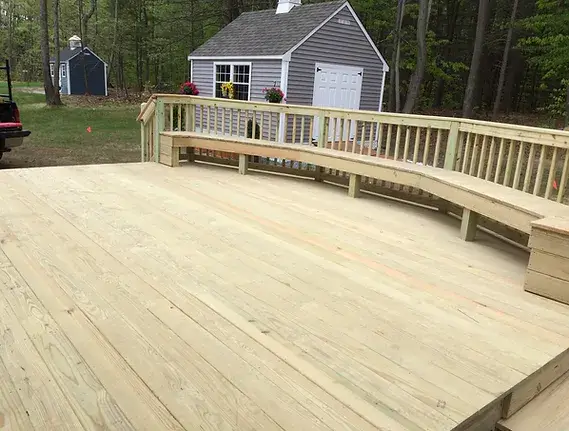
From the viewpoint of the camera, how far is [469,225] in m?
3.82

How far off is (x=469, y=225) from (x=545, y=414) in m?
2.10

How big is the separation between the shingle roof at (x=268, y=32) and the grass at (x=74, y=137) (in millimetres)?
3321

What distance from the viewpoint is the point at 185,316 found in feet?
7.47

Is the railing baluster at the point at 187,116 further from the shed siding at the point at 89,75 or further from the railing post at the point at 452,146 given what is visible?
the shed siding at the point at 89,75

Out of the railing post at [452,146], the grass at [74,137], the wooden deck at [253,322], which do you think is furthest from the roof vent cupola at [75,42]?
the railing post at [452,146]

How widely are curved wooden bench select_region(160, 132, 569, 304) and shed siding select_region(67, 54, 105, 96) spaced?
23.2 metres

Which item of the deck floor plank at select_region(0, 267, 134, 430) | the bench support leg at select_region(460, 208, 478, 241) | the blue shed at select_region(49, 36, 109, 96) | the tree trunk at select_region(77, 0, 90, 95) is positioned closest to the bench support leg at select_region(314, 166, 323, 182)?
the bench support leg at select_region(460, 208, 478, 241)

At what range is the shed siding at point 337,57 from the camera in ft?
38.4

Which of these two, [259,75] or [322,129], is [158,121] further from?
[259,75]

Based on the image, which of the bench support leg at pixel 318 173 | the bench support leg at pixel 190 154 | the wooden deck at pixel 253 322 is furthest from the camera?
the bench support leg at pixel 190 154

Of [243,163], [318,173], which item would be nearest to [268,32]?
[243,163]

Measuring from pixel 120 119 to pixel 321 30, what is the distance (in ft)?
24.8

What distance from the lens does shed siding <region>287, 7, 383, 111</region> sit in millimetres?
11719

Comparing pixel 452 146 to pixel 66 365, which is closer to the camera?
pixel 66 365
